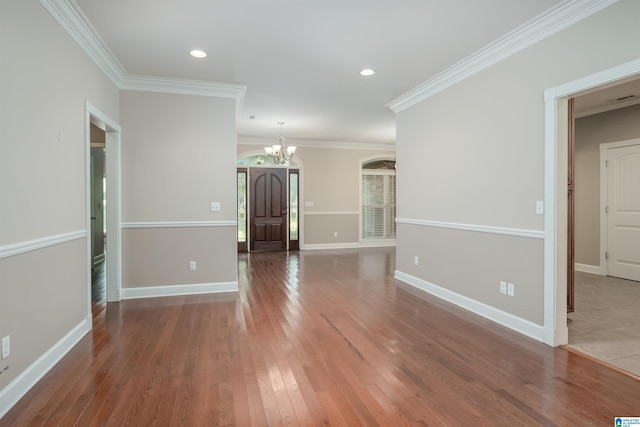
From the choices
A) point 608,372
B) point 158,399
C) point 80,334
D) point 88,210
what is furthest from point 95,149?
point 608,372

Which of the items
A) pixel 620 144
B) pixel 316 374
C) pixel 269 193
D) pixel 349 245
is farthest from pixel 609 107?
pixel 269 193

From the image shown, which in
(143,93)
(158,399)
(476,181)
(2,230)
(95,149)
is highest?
(143,93)

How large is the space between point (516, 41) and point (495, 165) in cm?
114

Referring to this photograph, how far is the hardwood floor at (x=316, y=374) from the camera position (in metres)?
2.03

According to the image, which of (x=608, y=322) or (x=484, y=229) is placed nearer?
(x=608, y=322)

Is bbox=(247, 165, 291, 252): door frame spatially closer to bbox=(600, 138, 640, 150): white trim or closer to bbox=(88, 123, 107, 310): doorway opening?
bbox=(88, 123, 107, 310): doorway opening

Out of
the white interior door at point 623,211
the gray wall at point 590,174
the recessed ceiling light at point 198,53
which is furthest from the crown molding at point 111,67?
the white interior door at point 623,211

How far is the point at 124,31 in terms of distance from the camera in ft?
10.5

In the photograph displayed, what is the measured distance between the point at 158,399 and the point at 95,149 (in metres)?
5.56

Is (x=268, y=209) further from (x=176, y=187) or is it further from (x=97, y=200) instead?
(x=176, y=187)

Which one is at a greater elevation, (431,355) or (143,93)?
(143,93)

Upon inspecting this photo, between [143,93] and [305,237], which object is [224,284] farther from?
[305,237]

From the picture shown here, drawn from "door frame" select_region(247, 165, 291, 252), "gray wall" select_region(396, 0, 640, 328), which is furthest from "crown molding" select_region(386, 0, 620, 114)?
"door frame" select_region(247, 165, 291, 252)

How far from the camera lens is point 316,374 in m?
2.50
